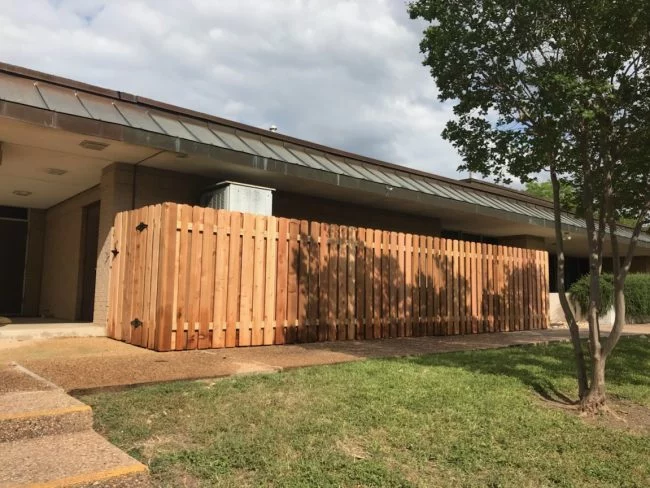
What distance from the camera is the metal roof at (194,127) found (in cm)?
793

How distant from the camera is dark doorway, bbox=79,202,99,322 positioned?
1221cm

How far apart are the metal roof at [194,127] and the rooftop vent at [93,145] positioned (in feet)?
1.64

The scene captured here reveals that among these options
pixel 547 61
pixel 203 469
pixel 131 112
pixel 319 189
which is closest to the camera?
pixel 203 469

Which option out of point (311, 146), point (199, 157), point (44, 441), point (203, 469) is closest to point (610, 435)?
point (203, 469)

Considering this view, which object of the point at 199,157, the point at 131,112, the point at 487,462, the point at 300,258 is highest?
the point at 131,112

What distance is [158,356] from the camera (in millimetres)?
7051

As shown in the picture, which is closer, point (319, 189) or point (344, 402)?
point (344, 402)

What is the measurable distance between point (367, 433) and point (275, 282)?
4.75 m

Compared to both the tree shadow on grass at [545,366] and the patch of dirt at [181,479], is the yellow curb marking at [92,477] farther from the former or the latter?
the tree shadow on grass at [545,366]

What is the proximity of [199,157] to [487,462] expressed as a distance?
676cm

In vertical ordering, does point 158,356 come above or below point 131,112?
below

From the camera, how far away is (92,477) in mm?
3076

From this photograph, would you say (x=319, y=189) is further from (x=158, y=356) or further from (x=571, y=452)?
(x=571, y=452)

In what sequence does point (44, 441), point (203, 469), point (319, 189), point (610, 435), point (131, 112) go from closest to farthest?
1. point (203, 469)
2. point (44, 441)
3. point (610, 435)
4. point (131, 112)
5. point (319, 189)
